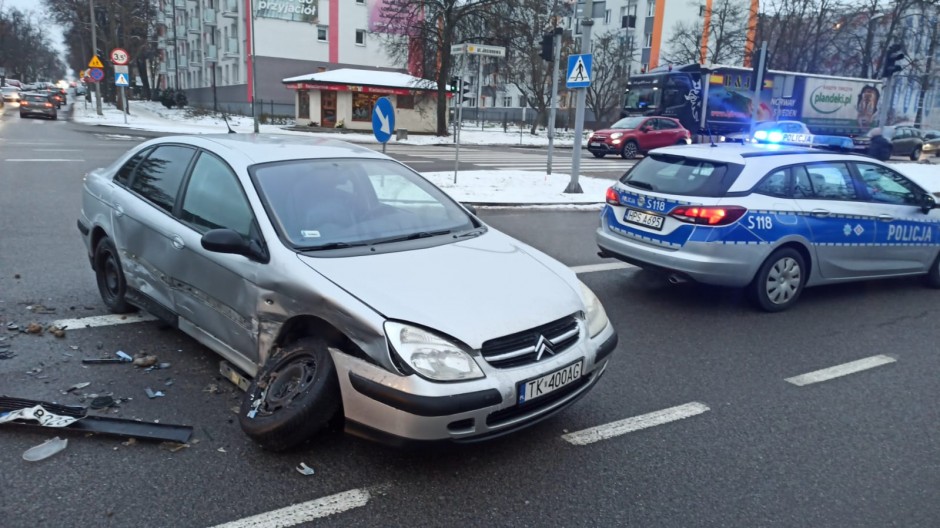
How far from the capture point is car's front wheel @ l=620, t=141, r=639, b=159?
89.1 feet

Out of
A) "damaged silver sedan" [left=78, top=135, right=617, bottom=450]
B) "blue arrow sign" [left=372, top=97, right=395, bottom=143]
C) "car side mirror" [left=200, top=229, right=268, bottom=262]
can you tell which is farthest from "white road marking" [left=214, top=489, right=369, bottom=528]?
"blue arrow sign" [left=372, top=97, right=395, bottom=143]

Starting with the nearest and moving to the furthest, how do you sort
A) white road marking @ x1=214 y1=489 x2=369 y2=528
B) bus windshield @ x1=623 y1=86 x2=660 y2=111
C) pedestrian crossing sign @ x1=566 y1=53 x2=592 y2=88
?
white road marking @ x1=214 y1=489 x2=369 y2=528
pedestrian crossing sign @ x1=566 y1=53 x2=592 y2=88
bus windshield @ x1=623 y1=86 x2=660 y2=111

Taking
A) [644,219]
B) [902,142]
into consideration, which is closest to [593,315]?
[644,219]

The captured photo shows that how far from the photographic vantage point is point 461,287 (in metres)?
3.46

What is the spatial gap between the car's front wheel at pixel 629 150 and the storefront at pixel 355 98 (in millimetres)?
14661

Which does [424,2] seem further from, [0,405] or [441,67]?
[0,405]

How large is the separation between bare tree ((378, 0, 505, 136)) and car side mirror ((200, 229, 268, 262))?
3208 cm

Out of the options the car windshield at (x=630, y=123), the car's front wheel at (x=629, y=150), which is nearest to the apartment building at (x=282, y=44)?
the car windshield at (x=630, y=123)

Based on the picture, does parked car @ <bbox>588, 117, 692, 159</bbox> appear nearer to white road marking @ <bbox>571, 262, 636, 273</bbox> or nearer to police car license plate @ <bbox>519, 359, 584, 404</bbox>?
white road marking @ <bbox>571, 262, 636, 273</bbox>

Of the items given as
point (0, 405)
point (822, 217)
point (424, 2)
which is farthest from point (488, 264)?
point (424, 2)

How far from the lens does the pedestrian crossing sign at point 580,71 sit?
1367 cm

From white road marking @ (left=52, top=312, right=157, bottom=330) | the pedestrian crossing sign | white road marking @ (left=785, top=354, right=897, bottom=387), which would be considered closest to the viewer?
white road marking @ (left=785, top=354, right=897, bottom=387)

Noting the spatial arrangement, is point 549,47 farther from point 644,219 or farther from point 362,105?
point 362,105

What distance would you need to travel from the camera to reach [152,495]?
10.1ft
